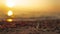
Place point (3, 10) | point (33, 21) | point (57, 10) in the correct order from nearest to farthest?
point (33, 21) → point (3, 10) → point (57, 10)

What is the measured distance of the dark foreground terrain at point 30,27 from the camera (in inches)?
96.1

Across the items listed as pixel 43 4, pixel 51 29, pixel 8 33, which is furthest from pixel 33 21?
pixel 43 4

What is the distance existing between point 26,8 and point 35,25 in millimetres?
950

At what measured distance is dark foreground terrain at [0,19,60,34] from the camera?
244cm

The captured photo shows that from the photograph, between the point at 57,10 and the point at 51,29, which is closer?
the point at 51,29

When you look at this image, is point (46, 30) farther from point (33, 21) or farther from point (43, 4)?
point (43, 4)

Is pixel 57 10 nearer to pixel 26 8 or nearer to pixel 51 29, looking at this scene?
pixel 26 8

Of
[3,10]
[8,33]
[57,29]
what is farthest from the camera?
[3,10]

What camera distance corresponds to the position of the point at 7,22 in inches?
104

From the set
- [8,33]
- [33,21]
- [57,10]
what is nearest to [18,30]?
[8,33]

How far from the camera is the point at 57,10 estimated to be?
11.5 feet

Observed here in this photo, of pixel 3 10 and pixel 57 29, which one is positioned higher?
pixel 3 10

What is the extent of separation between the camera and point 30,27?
2541 millimetres

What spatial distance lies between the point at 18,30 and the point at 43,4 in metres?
1.38
